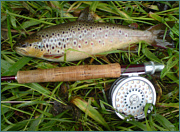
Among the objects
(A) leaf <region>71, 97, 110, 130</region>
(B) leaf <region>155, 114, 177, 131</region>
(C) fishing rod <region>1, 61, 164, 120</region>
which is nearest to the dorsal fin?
(C) fishing rod <region>1, 61, 164, 120</region>

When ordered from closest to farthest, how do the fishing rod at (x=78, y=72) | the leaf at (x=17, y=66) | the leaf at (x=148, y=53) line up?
the fishing rod at (x=78, y=72) → the leaf at (x=17, y=66) → the leaf at (x=148, y=53)

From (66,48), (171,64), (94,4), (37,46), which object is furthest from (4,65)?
(171,64)

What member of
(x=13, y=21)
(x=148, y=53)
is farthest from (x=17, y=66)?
(x=148, y=53)

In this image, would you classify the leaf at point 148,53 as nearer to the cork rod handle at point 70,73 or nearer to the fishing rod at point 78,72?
the fishing rod at point 78,72

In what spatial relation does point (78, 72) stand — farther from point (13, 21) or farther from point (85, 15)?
point (13, 21)

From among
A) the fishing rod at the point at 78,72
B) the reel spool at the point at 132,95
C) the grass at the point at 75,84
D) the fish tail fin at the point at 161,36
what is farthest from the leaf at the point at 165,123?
the fish tail fin at the point at 161,36

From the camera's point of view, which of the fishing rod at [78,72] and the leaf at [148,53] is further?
the leaf at [148,53]
